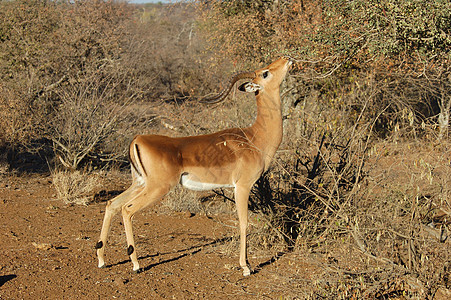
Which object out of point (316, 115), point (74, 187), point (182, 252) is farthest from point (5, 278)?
point (316, 115)

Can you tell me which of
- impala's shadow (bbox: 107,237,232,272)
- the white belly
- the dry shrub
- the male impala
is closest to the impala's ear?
the male impala

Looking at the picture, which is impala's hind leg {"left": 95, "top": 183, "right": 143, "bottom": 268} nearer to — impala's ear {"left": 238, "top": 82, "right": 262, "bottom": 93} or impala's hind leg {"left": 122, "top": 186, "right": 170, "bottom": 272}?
impala's hind leg {"left": 122, "top": 186, "right": 170, "bottom": 272}

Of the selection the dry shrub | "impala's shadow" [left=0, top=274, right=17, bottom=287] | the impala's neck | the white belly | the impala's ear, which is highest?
the impala's ear

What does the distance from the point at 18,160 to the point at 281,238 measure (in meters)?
7.97

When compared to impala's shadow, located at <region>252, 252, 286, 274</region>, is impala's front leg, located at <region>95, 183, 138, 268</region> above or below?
above

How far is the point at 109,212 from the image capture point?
612cm

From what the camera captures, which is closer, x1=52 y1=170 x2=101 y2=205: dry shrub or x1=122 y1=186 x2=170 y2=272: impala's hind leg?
x1=122 y1=186 x2=170 y2=272: impala's hind leg

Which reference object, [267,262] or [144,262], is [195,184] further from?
[267,262]

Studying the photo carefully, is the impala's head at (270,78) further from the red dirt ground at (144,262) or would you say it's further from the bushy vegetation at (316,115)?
the red dirt ground at (144,262)

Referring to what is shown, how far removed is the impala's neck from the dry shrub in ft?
13.7

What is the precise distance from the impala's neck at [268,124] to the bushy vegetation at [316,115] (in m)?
0.39

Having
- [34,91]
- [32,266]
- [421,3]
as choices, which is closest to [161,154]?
[32,266]

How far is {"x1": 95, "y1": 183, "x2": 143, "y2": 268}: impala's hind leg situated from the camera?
6.02 meters

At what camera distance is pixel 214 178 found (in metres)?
6.15
